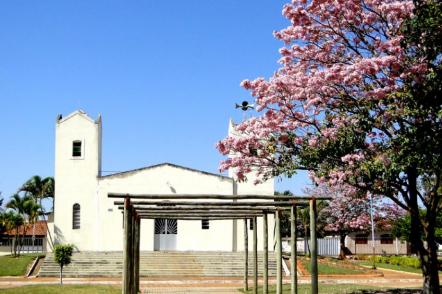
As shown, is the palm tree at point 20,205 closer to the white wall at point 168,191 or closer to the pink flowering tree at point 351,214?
the white wall at point 168,191

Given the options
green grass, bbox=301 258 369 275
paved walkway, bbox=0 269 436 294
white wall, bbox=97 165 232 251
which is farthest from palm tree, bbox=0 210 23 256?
green grass, bbox=301 258 369 275

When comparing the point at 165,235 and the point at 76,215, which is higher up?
the point at 76,215

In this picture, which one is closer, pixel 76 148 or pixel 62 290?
pixel 62 290

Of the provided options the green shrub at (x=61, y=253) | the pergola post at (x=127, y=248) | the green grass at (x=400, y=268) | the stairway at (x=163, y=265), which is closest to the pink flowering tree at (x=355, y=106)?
the pergola post at (x=127, y=248)

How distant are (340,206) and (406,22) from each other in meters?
36.3

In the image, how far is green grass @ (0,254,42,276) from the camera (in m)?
34.4

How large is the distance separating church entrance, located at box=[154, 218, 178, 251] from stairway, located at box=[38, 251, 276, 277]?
2005 millimetres

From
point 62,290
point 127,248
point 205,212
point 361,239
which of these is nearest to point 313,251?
point 127,248

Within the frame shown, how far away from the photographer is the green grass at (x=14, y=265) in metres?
34.4

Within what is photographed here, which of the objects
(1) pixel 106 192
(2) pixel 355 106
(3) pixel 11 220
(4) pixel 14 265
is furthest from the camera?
(3) pixel 11 220

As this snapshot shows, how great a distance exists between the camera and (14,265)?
36.3 meters

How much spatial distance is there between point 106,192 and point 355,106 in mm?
25879

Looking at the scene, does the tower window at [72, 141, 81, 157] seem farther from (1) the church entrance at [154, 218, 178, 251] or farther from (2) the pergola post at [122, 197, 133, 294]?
(2) the pergola post at [122, 197, 133, 294]

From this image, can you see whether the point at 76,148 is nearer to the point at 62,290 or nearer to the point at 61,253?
the point at 61,253
